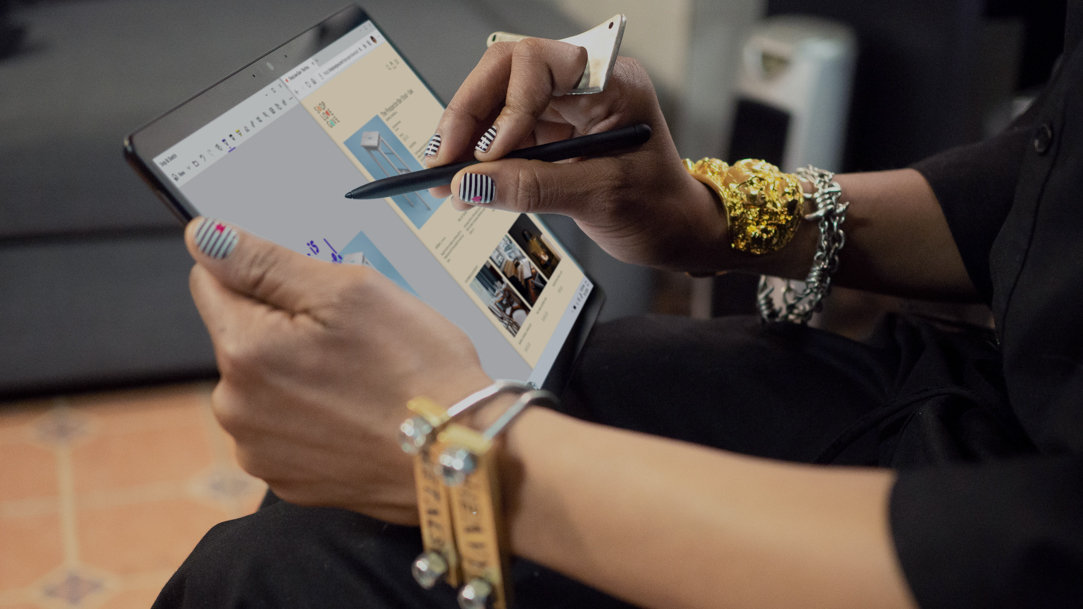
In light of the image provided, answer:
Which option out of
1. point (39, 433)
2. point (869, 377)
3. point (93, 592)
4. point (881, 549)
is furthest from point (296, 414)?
point (39, 433)

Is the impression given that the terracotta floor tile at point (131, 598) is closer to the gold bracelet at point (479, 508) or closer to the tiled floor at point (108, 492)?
the tiled floor at point (108, 492)

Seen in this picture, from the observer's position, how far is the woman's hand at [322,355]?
39 cm

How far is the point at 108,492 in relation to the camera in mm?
1249

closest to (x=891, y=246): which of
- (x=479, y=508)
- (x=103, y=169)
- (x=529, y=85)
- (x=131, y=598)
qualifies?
(x=529, y=85)

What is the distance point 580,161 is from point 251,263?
285 mm

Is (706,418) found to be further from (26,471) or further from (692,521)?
(26,471)

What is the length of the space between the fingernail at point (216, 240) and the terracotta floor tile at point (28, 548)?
94 centimetres

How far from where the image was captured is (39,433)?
53.8 inches

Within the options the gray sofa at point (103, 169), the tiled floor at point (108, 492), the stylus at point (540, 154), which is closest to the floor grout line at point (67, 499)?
the tiled floor at point (108, 492)

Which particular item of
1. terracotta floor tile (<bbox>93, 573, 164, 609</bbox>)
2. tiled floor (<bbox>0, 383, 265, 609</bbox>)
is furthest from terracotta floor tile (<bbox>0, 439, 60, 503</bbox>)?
terracotta floor tile (<bbox>93, 573, 164, 609</bbox>)

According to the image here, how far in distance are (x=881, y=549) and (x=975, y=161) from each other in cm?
48

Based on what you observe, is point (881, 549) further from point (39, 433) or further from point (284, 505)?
point (39, 433)

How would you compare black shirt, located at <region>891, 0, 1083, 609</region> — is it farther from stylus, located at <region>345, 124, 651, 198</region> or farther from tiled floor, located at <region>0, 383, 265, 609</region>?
tiled floor, located at <region>0, 383, 265, 609</region>

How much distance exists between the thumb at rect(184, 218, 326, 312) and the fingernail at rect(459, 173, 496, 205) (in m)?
0.15
